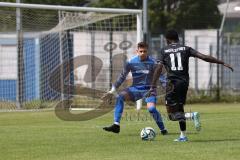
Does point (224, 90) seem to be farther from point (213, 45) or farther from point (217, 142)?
point (217, 142)

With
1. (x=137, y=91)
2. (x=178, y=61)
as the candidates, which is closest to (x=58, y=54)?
(x=137, y=91)

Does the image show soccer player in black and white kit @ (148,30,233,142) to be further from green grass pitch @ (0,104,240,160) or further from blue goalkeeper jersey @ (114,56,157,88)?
blue goalkeeper jersey @ (114,56,157,88)

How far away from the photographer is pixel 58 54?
2716cm

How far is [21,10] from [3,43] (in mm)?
4370

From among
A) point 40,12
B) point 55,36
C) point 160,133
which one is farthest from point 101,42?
point 160,133

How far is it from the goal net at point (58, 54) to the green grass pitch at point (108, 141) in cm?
477

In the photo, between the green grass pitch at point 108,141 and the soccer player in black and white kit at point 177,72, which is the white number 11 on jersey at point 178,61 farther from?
the green grass pitch at point 108,141

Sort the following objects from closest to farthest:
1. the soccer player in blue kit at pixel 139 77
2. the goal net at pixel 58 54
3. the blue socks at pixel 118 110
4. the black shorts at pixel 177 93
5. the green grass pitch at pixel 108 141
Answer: the green grass pitch at pixel 108 141, the black shorts at pixel 177 93, the blue socks at pixel 118 110, the soccer player in blue kit at pixel 139 77, the goal net at pixel 58 54

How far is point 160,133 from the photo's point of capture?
15742 mm

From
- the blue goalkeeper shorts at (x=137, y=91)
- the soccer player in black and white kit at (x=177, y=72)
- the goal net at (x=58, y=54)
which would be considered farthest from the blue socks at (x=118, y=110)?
the goal net at (x=58, y=54)

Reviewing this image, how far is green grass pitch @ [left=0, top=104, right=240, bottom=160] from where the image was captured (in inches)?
463

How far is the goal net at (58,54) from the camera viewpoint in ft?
81.2

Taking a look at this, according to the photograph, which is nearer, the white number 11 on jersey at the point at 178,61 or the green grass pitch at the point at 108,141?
the green grass pitch at the point at 108,141

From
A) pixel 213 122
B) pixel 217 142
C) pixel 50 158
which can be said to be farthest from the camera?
pixel 213 122
